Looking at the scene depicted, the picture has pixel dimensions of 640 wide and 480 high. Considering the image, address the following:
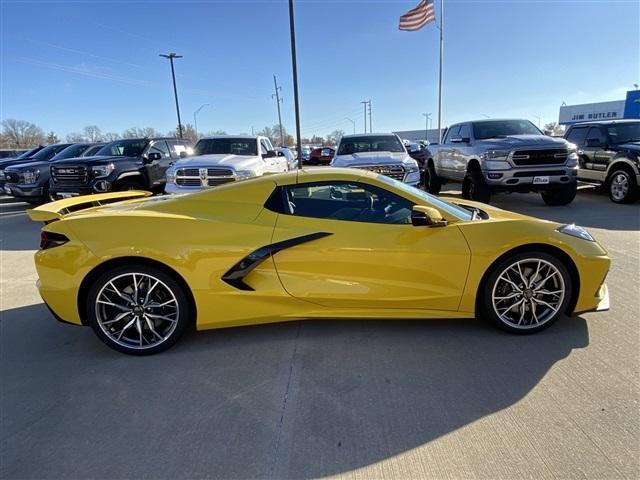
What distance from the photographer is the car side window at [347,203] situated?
3268 mm

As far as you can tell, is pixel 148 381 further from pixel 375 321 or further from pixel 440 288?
pixel 440 288

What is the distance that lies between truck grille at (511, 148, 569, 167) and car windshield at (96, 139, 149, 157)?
923cm

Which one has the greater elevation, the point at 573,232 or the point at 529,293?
the point at 573,232

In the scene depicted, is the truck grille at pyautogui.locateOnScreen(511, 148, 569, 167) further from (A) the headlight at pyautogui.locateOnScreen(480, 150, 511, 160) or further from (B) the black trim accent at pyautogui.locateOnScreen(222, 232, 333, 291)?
(B) the black trim accent at pyautogui.locateOnScreen(222, 232, 333, 291)

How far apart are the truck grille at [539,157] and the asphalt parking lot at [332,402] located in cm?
524

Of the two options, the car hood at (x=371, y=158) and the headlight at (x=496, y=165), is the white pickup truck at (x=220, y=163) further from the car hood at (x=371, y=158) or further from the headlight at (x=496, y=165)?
the headlight at (x=496, y=165)

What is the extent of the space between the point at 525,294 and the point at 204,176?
6.64 m

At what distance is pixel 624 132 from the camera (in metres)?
10.4

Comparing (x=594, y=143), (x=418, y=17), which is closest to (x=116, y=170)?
(x=594, y=143)

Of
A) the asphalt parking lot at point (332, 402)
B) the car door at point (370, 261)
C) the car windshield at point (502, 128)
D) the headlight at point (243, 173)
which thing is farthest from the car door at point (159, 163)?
the car door at point (370, 261)

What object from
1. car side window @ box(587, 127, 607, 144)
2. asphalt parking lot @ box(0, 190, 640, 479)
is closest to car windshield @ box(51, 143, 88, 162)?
asphalt parking lot @ box(0, 190, 640, 479)

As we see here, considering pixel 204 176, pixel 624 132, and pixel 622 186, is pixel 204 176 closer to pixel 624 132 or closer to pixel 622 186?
pixel 622 186

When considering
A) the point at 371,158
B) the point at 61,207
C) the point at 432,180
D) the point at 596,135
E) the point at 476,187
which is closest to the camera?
the point at 61,207

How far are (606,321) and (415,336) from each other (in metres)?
1.67
